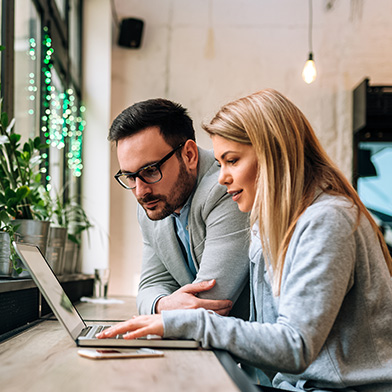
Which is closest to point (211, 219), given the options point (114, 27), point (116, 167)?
point (116, 167)

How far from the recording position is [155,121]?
1.76 meters

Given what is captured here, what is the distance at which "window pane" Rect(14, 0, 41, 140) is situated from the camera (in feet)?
8.04

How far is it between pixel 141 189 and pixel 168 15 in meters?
3.47

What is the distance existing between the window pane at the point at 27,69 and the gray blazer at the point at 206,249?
0.98 meters

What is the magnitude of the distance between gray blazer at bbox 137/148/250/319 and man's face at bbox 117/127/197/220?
0.21 ft

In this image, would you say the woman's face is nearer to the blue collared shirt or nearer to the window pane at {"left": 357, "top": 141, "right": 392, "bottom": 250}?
the blue collared shirt

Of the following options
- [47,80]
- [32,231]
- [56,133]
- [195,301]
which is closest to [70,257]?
[56,133]

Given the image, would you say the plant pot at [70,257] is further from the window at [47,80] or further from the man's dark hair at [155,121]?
the man's dark hair at [155,121]

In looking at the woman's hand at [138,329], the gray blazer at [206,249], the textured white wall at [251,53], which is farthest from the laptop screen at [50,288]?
the textured white wall at [251,53]

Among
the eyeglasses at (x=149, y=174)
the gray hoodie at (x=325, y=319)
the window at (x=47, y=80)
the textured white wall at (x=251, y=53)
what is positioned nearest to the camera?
the gray hoodie at (x=325, y=319)

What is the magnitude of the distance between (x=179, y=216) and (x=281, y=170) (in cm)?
68

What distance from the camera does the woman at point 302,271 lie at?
1021 mm

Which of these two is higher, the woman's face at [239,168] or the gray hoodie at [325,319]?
the woman's face at [239,168]

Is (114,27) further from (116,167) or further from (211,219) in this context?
(211,219)
